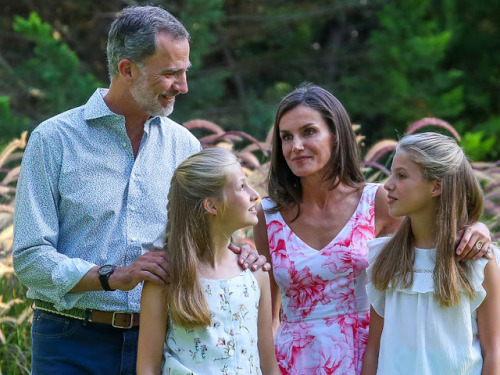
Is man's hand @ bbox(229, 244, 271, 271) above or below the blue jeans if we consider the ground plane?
above

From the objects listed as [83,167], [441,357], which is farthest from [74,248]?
[441,357]

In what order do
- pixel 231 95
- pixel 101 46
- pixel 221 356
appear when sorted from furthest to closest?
pixel 231 95
pixel 101 46
pixel 221 356

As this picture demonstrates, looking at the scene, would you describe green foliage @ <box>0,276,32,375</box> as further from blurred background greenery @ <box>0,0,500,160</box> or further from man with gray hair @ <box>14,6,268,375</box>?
blurred background greenery @ <box>0,0,500,160</box>

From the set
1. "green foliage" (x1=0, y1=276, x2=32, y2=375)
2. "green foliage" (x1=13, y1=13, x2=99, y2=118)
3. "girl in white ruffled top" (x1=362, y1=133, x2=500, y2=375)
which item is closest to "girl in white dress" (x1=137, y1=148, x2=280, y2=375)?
"girl in white ruffled top" (x1=362, y1=133, x2=500, y2=375)

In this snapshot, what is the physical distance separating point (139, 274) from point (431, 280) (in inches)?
49.1

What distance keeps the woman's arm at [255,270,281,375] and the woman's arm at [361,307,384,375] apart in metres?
0.40

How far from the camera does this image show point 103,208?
11.6 ft

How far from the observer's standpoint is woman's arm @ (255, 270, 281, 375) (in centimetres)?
361

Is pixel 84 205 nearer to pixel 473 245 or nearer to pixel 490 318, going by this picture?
pixel 473 245

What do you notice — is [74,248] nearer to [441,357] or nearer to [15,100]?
[441,357]

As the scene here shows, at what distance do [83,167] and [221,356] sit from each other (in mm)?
993

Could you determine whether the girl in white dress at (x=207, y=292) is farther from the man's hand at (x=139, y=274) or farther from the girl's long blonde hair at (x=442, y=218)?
the girl's long blonde hair at (x=442, y=218)

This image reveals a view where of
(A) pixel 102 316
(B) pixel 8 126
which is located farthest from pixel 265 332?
(B) pixel 8 126

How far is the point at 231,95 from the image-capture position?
12.8m
